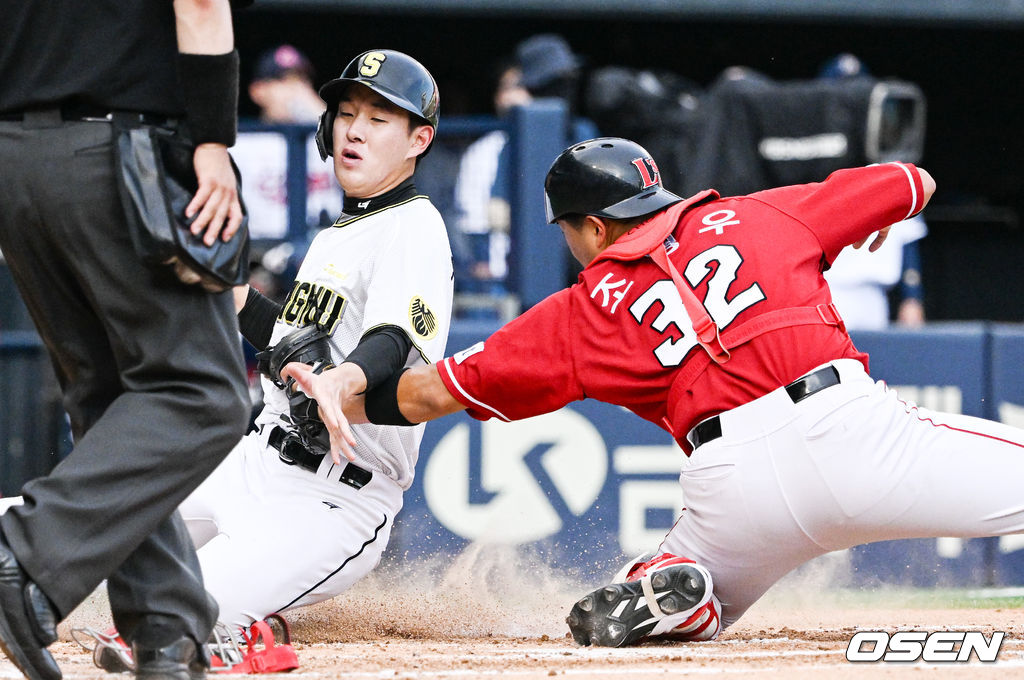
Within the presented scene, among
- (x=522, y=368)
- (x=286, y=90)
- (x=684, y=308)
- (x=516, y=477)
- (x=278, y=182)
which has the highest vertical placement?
(x=286, y=90)

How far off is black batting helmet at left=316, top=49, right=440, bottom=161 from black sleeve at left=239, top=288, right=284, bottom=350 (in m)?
0.48

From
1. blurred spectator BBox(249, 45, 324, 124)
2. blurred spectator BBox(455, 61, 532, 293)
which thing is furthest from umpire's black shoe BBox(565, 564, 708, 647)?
blurred spectator BBox(249, 45, 324, 124)

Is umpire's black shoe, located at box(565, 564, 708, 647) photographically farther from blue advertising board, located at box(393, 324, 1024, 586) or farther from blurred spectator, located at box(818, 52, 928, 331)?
blurred spectator, located at box(818, 52, 928, 331)

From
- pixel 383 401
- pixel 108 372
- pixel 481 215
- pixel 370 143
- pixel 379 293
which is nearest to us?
pixel 108 372

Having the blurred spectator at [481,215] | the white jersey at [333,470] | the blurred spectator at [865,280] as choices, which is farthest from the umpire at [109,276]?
the blurred spectator at [865,280]

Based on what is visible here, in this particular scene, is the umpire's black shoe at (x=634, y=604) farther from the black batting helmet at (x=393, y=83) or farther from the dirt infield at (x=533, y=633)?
the black batting helmet at (x=393, y=83)

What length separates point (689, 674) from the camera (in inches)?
124

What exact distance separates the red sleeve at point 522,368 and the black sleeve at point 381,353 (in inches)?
4.6

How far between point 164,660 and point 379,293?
4.03ft

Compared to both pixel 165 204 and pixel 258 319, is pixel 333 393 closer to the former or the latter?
pixel 258 319

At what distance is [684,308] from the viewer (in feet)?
11.5

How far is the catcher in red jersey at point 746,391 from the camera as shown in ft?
11.4

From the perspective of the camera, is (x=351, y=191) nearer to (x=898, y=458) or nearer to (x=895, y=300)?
(x=898, y=458)

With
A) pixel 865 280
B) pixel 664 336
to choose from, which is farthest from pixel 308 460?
pixel 865 280
